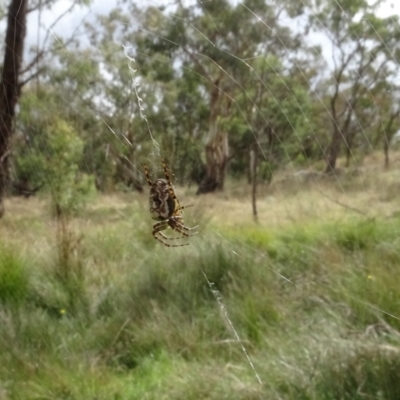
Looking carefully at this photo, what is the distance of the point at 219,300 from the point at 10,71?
5.88 feet

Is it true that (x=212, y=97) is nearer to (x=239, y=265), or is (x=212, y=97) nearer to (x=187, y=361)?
(x=239, y=265)

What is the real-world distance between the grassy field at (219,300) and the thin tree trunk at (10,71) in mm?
674

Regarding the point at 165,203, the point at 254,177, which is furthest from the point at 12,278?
the point at 165,203

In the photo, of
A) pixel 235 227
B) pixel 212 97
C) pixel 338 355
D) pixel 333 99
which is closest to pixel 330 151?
pixel 333 99

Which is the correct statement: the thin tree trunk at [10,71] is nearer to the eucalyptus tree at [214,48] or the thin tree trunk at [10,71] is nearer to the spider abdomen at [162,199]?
the eucalyptus tree at [214,48]

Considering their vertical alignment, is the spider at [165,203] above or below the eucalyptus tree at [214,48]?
below

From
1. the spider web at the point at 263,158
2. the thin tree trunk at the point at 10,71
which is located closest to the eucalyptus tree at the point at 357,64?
the spider web at the point at 263,158

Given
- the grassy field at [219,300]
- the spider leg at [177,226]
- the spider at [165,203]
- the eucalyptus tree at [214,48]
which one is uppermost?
the eucalyptus tree at [214,48]

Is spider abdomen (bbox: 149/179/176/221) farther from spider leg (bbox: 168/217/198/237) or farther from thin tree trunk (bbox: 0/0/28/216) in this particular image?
thin tree trunk (bbox: 0/0/28/216)

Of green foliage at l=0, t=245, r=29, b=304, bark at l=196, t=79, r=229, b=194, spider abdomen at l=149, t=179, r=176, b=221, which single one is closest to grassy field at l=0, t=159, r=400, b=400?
green foliage at l=0, t=245, r=29, b=304

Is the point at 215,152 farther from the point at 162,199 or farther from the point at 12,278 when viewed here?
the point at 12,278

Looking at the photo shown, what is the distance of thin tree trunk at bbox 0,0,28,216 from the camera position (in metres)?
3.74

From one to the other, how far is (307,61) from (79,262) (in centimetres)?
211

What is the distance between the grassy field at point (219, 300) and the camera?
3.06m
